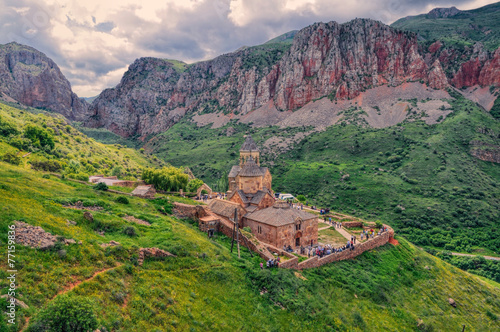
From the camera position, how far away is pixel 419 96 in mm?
125625

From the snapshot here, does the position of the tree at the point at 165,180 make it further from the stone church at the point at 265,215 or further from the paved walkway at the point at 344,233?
the paved walkway at the point at 344,233

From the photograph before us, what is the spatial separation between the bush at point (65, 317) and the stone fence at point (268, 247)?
1539cm

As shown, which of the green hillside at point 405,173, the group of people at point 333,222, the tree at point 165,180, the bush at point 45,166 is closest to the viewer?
the bush at point 45,166

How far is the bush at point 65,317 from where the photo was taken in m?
10.4

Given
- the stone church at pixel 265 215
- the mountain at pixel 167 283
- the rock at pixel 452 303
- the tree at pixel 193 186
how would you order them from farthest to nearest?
the tree at pixel 193 186 < the rock at pixel 452 303 < the stone church at pixel 265 215 < the mountain at pixel 167 283

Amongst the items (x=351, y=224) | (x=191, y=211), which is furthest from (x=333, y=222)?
(x=191, y=211)

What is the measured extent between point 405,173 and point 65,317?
86.3 metres

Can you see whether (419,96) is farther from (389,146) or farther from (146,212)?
(146,212)

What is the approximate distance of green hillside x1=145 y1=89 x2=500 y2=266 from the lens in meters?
62.3

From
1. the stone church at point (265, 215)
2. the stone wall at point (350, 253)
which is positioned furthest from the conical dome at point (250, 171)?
the stone wall at point (350, 253)

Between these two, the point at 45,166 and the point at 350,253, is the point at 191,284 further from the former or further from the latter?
the point at 45,166

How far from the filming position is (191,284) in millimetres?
17703

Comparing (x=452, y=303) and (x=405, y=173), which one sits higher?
(x=405, y=173)

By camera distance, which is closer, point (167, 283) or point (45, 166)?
point (167, 283)
